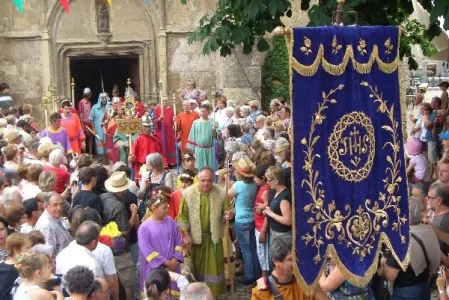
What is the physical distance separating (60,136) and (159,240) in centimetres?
614

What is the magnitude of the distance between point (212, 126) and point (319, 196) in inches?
332

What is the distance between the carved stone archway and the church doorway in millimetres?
1368


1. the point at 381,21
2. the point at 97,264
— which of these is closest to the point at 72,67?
the point at 381,21

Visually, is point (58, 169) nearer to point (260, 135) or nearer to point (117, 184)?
point (117, 184)

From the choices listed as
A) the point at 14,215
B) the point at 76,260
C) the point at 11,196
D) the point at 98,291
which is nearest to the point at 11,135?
the point at 11,196

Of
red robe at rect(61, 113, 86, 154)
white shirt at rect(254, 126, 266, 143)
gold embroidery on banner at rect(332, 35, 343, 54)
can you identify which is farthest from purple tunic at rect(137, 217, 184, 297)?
red robe at rect(61, 113, 86, 154)

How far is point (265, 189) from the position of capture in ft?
28.3

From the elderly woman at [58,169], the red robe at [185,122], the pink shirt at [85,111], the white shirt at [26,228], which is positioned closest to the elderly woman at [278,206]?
the white shirt at [26,228]

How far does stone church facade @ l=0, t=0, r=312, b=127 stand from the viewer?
63.6 ft

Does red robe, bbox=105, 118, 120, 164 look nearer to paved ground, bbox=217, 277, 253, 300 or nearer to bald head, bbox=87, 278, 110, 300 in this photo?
paved ground, bbox=217, 277, 253, 300

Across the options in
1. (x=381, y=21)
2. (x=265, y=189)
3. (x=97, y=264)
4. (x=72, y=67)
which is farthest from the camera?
(x=72, y=67)

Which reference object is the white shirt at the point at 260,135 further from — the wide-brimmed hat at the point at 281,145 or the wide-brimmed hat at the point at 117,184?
the wide-brimmed hat at the point at 117,184

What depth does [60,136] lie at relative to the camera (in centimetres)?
1305

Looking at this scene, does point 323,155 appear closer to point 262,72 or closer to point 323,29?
point 323,29
